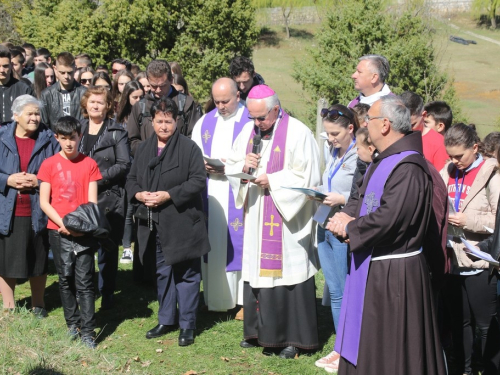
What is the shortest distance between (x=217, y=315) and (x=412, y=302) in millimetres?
3176

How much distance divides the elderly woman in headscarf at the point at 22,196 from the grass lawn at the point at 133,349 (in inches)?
18.5

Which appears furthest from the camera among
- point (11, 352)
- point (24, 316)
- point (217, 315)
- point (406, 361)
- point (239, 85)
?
point (239, 85)

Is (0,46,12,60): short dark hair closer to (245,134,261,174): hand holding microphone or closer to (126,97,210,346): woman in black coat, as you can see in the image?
(126,97,210,346): woman in black coat

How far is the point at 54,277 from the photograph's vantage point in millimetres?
7992

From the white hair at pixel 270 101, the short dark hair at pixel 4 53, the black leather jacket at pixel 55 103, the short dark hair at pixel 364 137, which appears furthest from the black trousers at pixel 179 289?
the short dark hair at pixel 4 53

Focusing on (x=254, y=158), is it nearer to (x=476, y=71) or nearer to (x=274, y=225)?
(x=274, y=225)

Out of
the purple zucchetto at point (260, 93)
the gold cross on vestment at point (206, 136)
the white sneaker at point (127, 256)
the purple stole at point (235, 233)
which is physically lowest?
the white sneaker at point (127, 256)

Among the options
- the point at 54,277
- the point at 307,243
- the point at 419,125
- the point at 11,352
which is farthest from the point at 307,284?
the point at 54,277

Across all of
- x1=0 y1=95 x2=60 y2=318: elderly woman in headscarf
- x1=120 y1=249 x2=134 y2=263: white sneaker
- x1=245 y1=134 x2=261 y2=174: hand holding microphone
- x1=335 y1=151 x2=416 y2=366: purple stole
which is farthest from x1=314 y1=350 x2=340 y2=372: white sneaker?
x1=120 y1=249 x2=134 y2=263: white sneaker

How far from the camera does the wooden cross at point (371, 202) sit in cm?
429

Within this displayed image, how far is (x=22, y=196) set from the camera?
21.5 ft

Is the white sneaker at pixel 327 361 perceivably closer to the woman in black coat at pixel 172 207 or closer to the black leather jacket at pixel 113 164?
the woman in black coat at pixel 172 207

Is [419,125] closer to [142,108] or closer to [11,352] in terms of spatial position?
[142,108]

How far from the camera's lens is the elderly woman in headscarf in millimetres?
6457
